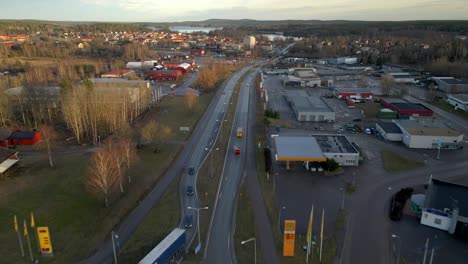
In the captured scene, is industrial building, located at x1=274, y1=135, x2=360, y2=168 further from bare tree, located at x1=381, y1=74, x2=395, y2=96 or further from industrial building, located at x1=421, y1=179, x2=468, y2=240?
bare tree, located at x1=381, y1=74, x2=395, y2=96

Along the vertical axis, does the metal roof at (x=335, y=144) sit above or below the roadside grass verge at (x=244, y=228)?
above

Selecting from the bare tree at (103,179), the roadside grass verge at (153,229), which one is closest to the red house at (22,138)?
the bare tree at (103,179)

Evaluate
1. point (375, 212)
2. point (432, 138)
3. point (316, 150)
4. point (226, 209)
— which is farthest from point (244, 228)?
point (432, 138)

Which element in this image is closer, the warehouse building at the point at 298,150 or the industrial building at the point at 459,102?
the warehouse building at the point at 298,150

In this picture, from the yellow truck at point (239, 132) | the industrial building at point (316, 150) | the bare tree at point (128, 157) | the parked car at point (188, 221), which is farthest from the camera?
the yellow truck at point (239, 132)

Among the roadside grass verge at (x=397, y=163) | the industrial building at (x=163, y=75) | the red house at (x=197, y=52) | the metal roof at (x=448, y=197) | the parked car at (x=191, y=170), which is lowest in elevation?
the roadside grass verge at (x=397, y=163)

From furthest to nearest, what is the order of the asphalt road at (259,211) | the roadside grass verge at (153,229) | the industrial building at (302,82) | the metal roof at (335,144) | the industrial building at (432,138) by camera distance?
the industrial building at (302,82) < the industrial building at (432,138) < the metal roof at (335,144) < the asphalt road at (259,211) < the roadside grass verge at (153,229)

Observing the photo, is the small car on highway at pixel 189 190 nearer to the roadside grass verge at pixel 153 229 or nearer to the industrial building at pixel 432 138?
the roadside grass verge at pixel 153 229

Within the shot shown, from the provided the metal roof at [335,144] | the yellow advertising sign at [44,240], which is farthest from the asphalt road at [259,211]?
the yellow advertising sign at [44,240]
